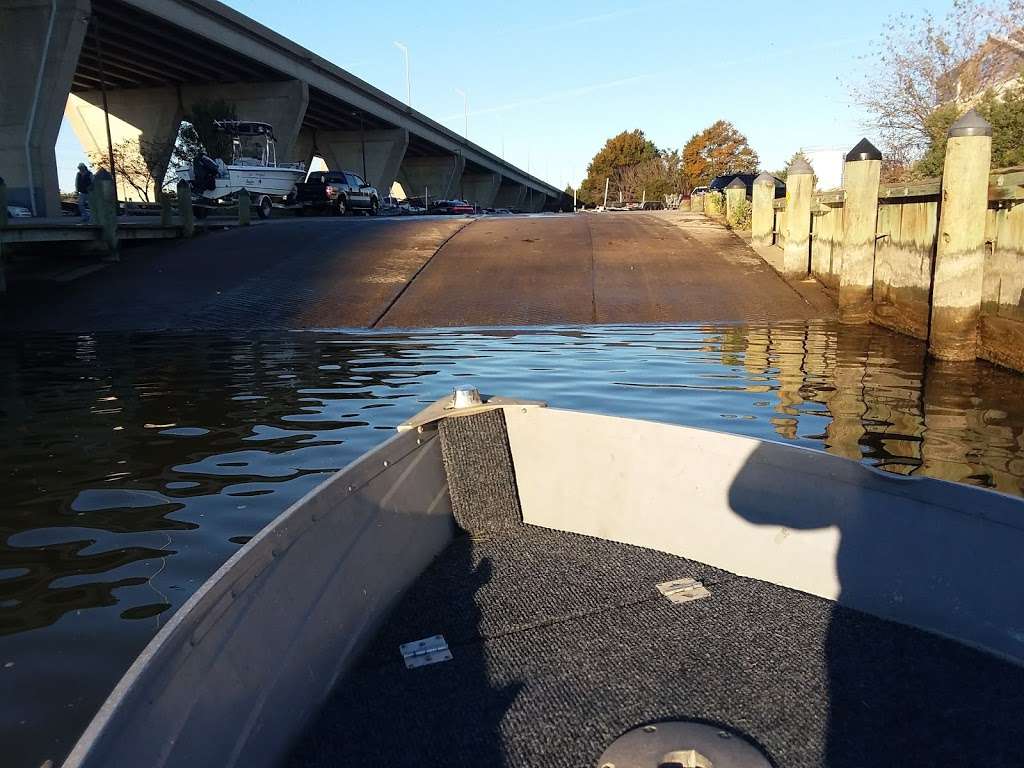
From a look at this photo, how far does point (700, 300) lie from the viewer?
14.5 metres

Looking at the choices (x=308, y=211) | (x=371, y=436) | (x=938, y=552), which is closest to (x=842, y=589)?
(x=938, y=552)

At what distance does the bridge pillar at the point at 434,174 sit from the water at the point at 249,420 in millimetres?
65355

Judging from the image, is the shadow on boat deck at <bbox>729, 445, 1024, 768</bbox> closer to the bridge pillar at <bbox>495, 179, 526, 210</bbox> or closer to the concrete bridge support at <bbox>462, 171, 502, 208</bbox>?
the concrete bridge support at <bbox>462, 171, 502, 208</bbox>

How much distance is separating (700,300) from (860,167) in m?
3.51

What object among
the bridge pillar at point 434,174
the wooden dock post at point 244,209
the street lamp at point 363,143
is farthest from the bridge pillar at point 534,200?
the wooden dock post at point 244,209

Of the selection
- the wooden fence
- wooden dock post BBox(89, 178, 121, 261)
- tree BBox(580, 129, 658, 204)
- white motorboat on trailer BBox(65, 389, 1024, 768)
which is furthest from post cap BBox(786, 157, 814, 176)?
tree BBox(580, 129, 658, 204)

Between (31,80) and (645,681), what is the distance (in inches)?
1131

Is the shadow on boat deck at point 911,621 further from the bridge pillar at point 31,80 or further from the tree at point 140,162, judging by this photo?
the tree at point 140,162

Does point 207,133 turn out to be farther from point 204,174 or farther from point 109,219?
point 109,219

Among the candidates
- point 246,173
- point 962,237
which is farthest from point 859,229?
point 246,173

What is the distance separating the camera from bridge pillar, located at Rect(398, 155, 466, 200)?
76.2 meters

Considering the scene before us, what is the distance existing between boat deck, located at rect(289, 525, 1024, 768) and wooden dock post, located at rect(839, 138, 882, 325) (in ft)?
33.7

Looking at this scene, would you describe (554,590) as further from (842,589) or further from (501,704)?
(842,589)

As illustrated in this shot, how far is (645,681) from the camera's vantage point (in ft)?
8.83
